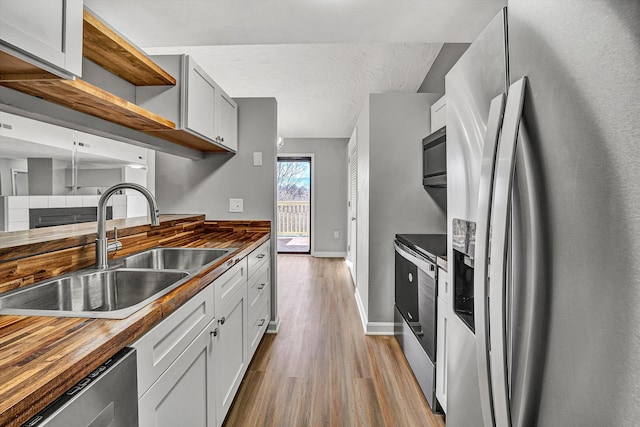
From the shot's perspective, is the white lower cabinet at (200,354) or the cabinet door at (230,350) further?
the cabinet door at (230,350)

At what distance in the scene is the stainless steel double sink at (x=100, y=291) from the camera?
40.6 inches

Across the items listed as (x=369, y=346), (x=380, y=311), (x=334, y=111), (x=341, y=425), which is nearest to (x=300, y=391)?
(x=341, y=425)

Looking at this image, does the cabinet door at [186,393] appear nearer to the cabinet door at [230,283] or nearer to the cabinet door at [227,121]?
the cabinet door at [230,283]

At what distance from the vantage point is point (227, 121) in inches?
104

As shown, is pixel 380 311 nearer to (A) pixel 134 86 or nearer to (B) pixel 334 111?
(A) pixel 134 86

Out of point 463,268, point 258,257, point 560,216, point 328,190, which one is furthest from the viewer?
point 328,190

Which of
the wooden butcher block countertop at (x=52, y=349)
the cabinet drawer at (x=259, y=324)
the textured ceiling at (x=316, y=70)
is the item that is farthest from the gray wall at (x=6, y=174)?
the textured ceiling at (x=316, y=70)

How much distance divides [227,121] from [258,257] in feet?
3.59

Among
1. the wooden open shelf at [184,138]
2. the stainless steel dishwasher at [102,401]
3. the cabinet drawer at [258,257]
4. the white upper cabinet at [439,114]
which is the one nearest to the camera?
the stainless steel dishwasher at [102,401]

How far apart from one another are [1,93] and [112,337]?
102 cm

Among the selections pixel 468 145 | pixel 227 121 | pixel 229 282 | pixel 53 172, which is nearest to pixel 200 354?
pixel 229 282

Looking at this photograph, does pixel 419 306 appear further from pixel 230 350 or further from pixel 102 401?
pixel 102 401

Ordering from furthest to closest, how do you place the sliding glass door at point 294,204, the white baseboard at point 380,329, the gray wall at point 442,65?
the sliding glass door at point 294,204 < the white baseboard at point 380,329 < the gray wall at point 442,65

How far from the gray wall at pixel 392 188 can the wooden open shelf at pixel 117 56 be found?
1702mm
